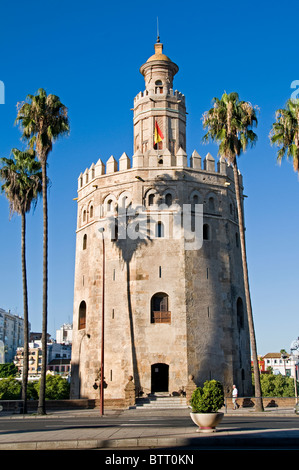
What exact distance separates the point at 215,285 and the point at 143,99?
15.5m

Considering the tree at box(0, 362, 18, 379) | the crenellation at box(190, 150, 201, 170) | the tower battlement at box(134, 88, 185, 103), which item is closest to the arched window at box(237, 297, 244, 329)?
the crenellation at box(190, 150, 201, 170)

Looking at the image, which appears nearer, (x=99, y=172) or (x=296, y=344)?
(x=296, y=344)

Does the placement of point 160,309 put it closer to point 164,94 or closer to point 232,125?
point 232,125

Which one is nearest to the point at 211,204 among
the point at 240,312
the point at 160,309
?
the point at 240,312

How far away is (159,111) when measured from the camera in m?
40.1

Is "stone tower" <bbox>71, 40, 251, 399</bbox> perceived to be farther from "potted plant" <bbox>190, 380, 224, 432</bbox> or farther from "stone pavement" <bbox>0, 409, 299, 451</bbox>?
"stone pavement" <bbox>0, 409, 299, 451</bbox>

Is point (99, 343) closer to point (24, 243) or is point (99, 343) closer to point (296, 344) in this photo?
point (24, 243)

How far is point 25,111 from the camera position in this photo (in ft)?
101

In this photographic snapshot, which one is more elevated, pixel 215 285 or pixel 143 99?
pixel 143 99

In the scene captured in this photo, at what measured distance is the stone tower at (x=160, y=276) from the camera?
3369 cm

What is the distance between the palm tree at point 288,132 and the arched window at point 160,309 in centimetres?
1179
